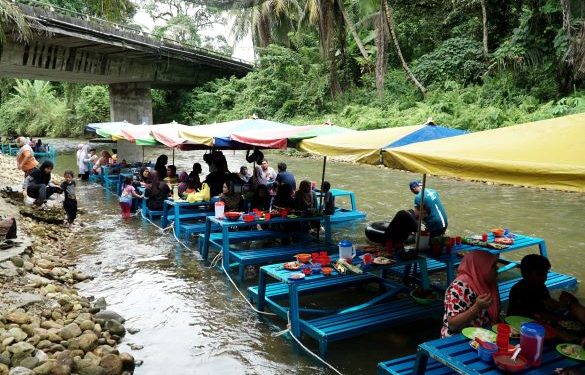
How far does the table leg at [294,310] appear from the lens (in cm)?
499

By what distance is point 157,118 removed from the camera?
4216 centimetres

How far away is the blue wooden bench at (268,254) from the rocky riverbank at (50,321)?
1903mm

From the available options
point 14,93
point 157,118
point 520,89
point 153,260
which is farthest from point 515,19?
point 14,93

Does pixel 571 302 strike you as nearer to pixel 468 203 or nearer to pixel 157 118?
pixel 468 203

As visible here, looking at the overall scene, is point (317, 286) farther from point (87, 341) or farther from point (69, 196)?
point (69, 196)

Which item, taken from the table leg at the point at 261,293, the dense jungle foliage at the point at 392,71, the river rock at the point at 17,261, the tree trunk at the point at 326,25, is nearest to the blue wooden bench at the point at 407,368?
the table leg at the point at 261,293

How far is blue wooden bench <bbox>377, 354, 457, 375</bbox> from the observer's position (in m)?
3.43

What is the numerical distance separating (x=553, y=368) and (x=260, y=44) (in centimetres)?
3665

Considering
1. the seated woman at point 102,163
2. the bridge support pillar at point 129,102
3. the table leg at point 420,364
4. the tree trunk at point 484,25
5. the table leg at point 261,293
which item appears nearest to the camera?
the table leg at point 420,364

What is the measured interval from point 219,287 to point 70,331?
2.28m

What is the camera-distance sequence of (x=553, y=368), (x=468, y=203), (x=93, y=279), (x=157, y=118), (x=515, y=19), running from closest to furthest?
(x=553, y=368), (x=93, y=279), (x=468, y=203), (x=515, y=19), (x=157, y=118)

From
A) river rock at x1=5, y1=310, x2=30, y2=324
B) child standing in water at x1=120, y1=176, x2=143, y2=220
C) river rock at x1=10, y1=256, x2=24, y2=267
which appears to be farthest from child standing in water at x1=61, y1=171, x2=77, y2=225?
river rock at x1=5, y1=310, x2=30, y2=324

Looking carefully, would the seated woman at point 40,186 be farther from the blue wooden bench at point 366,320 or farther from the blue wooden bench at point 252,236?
the blue wooden bench at point 366,320

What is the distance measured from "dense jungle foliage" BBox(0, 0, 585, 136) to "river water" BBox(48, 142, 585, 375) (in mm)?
4721
